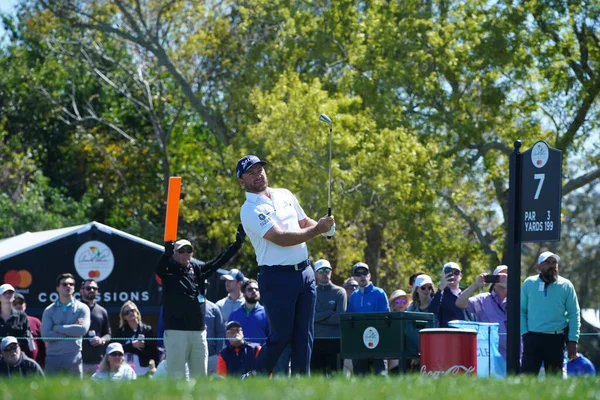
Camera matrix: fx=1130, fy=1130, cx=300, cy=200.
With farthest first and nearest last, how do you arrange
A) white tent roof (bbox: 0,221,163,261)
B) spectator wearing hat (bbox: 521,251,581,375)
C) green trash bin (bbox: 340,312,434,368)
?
white tent roof (bbox: 0,221,163,261) → spectator wearing hat (bbox: 521,251,581,375) → green trash bin (bbox: 340,312,434,368)

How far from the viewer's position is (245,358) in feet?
49.7

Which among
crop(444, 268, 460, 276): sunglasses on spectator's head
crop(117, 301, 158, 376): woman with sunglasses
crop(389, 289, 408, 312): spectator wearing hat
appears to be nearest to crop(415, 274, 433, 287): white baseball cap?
crop(444, 268, 460, 276): sunglasses on spectator's head

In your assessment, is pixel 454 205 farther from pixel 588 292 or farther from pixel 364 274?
pixel 588 292

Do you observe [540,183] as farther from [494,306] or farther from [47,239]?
[47,239]

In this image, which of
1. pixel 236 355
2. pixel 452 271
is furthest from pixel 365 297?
pixel 236 355

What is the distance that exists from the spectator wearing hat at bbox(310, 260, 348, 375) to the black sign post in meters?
4.33

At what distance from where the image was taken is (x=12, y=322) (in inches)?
598

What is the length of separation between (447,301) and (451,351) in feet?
12.9

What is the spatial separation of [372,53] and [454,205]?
5.36 metres

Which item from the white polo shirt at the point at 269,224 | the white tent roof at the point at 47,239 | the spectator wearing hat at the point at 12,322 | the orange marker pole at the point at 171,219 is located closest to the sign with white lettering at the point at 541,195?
the white polo shirt at the point at 269,224

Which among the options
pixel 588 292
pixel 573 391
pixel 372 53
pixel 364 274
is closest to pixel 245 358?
pixel 364 274

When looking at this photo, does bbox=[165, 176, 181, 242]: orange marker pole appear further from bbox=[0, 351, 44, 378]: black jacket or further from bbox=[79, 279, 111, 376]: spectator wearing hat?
bbox=[79, 279, 111, 376]: spectator wearing hat

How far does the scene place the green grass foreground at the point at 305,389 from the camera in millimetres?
5676

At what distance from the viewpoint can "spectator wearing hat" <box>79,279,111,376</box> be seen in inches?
628
